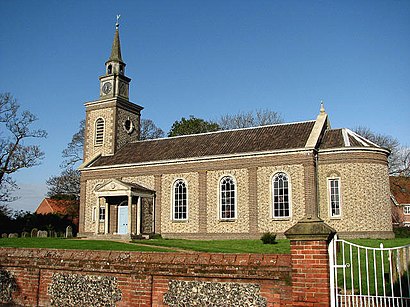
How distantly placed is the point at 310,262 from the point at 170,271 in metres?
2.87

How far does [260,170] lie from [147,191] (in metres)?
9.17

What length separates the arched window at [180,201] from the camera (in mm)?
31750

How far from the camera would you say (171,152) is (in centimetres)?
3412

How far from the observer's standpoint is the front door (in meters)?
33.2

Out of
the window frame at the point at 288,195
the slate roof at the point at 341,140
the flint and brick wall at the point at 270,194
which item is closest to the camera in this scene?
the flint and brick wall at the point at 270,194

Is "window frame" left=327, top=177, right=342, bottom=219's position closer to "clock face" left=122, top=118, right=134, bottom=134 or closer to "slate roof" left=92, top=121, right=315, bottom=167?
"slate roof" left=92, top=121, right=315, bottom=167

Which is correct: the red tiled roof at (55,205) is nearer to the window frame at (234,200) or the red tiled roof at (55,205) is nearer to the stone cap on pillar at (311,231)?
the window frame at (234,200)

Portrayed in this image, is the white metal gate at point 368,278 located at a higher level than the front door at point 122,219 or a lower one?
lower

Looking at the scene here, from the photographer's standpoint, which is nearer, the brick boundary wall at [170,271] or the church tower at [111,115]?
the brick boundary wall at [170,271]

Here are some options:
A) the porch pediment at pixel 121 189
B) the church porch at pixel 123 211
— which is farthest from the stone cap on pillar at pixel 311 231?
the porch pediment at pixel 121 189

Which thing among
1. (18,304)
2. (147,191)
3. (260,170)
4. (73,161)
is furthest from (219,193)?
(73,161)

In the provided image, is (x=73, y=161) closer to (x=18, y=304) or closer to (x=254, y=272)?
(x=18, y=304)

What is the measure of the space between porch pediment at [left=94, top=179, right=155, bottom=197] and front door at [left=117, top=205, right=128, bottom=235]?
6.29 ft

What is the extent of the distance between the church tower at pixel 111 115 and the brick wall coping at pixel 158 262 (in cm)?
2853
